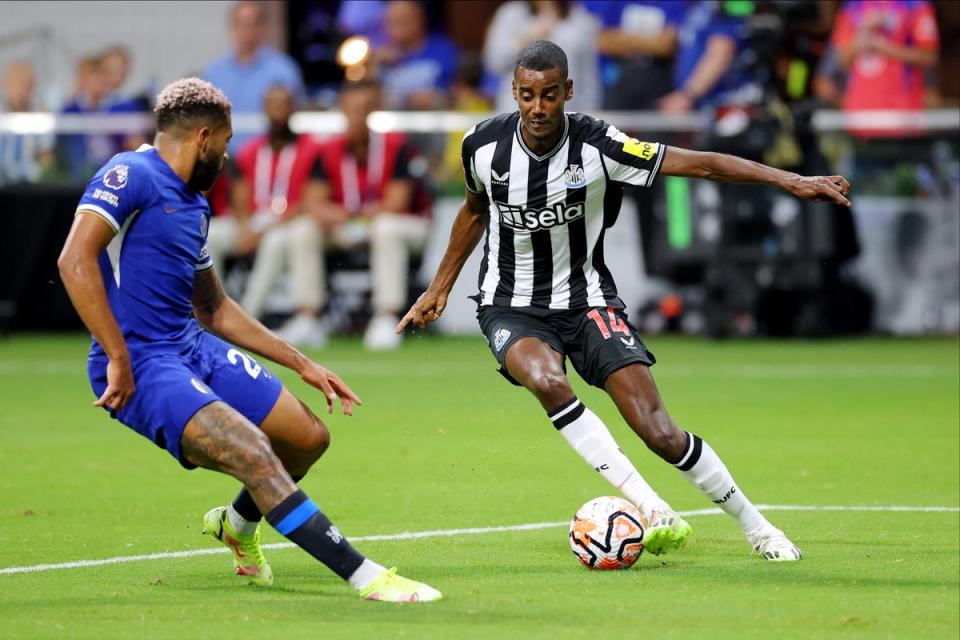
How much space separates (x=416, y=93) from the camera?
18188mm

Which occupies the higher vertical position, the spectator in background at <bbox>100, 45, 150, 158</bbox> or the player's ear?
the player's ear

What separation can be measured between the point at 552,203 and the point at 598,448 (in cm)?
113

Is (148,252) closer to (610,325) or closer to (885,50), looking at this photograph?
(610,325)

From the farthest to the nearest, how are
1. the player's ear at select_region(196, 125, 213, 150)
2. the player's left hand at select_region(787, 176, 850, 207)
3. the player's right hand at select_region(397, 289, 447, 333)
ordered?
the player's right hand at select_region(397, 289, 447, 333), the player's left hand at select_region(787, 176, 850, 207), the player's ear at select_region(196, 125, 213, 150)

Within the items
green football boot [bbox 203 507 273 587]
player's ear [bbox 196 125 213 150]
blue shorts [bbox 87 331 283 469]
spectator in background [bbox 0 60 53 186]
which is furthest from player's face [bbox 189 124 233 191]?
spectator in background [bbox 0 60 53 186]

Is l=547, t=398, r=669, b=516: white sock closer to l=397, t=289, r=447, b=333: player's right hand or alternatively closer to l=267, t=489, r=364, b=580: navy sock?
l=397, t=289, r=447, b=333: player's right hand

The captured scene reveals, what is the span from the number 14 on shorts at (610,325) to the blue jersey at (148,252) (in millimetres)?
1919

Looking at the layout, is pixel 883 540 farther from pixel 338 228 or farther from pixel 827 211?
pixel 338 228

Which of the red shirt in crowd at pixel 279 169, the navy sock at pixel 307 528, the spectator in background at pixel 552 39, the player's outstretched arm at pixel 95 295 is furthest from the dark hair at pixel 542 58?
the red shirt in crowd at pixel 279 169

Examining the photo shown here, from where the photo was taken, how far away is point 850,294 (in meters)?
A: 17.6

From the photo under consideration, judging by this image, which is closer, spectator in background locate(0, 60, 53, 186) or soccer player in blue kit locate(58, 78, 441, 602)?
soccer player in blue kit locate(58, 78, 441, 602)

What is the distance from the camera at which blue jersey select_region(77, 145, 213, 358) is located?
6.21 metres

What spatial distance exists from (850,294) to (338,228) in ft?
17.6

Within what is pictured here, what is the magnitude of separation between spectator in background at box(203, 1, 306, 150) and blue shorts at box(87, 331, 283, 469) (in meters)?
11.7
